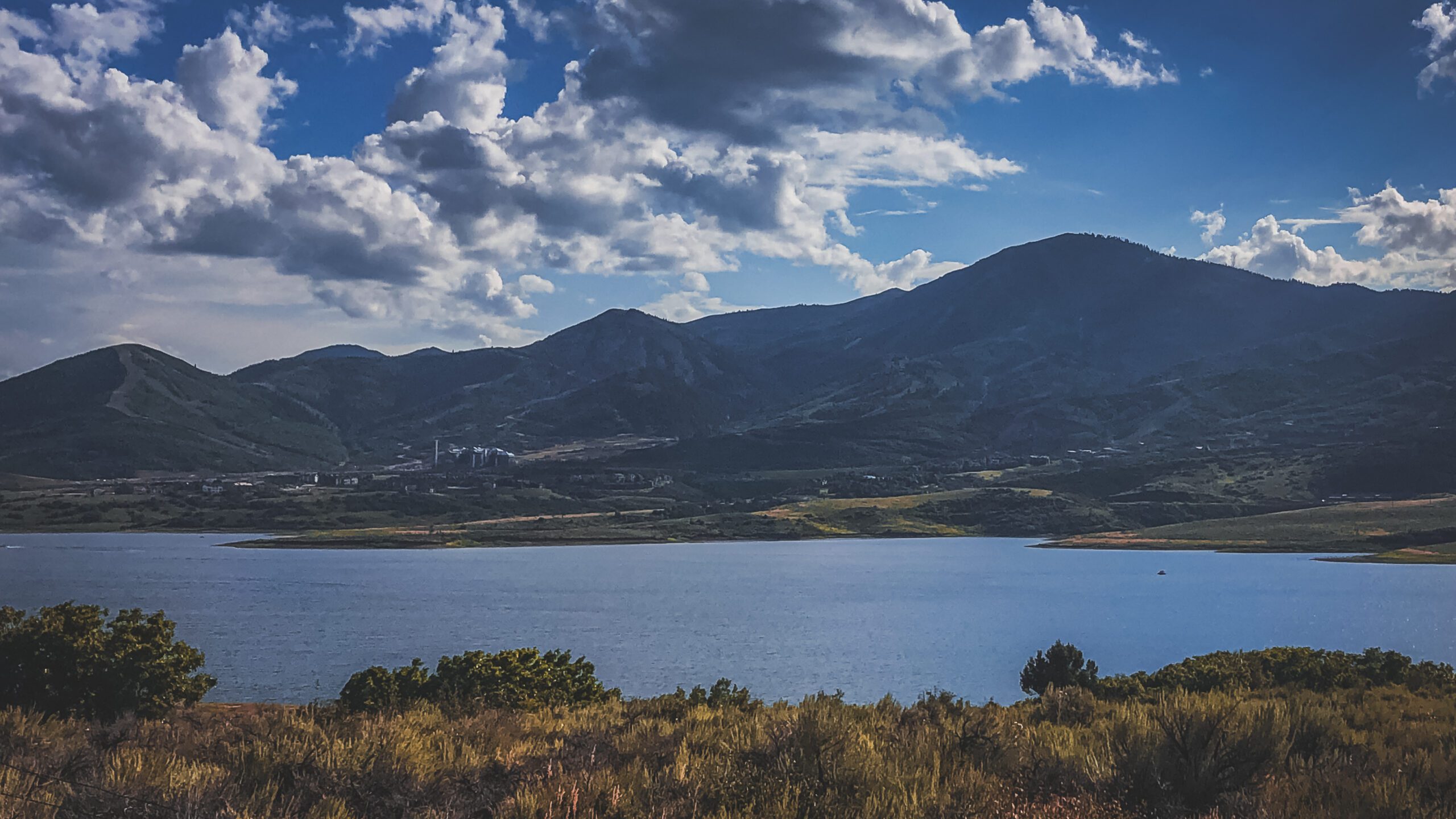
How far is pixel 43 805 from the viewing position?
29.9 ft

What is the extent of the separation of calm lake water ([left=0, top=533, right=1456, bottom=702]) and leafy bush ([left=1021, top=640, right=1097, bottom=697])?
506 inches

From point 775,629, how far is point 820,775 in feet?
283

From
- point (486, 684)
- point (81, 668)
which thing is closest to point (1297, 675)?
point (486, 684)

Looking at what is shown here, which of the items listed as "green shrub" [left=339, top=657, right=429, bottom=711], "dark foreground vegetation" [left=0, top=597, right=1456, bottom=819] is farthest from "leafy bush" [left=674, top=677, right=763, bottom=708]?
"green shrub" [left=339, top=657, right=429, bottom=711]

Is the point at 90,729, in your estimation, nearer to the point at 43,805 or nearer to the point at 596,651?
the point at 43,805

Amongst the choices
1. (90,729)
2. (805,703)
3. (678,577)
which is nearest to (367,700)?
(90,729)

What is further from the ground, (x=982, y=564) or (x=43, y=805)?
(x=43, y=805)

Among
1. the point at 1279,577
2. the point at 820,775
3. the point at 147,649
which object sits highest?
the point at 820,775

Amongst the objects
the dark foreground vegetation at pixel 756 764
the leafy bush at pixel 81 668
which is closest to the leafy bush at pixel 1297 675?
the dark foreground vegetation at pixel 756 764

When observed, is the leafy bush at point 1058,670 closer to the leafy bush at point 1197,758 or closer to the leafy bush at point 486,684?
the leafy bush at point 486,684

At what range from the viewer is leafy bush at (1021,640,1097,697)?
157 ft

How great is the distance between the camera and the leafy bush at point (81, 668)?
29562 millimetres

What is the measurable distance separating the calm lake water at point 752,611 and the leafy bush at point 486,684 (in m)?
23.5

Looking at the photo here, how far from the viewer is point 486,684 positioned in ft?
107
